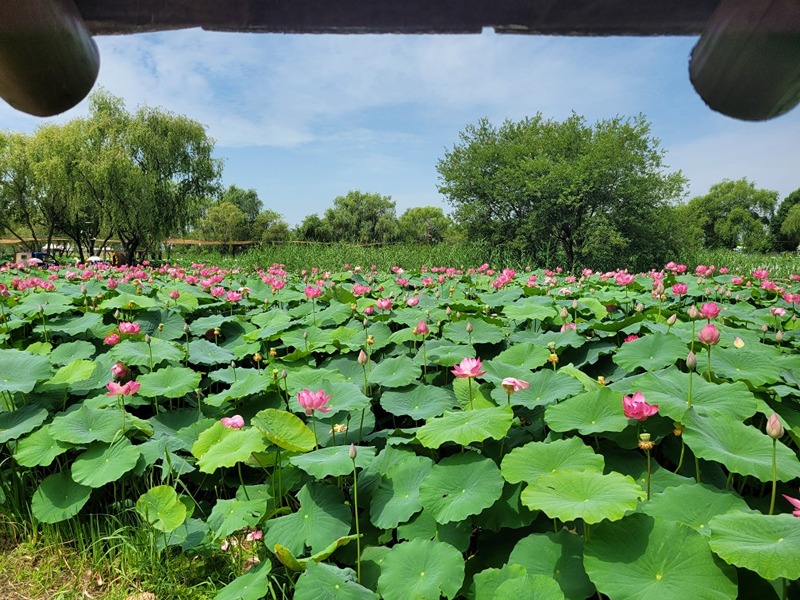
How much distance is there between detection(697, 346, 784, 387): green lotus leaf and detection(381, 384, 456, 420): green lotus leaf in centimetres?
86

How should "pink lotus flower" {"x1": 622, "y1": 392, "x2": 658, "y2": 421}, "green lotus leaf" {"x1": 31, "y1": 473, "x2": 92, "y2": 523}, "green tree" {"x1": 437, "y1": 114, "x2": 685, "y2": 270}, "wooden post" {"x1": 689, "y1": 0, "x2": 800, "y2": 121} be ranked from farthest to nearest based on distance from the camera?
"green tree" {"x1": 437, "y1": 114, "x2": 685, "y2": 270} → "green lotus leaf" {"x1": 31, "y1": 473, "x2": 92, "y2": 523} → "pink lotus flower" {"x1": 622, "y1": 392, "x2": 658, "y2": 421} → "wooden post" {"x1": 689, "y1": 0, "x2": 800, "y2": 121}

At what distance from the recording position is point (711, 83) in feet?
1.46

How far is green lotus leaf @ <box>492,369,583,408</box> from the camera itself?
1.44 meters

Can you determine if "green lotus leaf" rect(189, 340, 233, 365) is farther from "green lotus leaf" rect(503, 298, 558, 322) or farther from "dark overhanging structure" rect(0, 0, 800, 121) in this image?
"dark overhanging structure" rect(0, 0, 800, 121)

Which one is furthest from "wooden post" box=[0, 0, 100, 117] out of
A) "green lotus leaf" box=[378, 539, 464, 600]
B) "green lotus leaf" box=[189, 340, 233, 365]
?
"green lotus leaf" box=[189, 340, 233, 365]

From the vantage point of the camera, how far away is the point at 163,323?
9.44 ft

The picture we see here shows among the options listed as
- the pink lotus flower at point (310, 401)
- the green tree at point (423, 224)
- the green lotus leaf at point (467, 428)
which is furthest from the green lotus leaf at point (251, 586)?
the green tree at point (423, 224)

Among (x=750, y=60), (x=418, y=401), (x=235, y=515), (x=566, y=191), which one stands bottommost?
(x=235, y=515)

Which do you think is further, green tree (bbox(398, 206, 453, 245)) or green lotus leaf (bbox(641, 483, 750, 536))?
green tree (bbox(398, 206, 453, 245))

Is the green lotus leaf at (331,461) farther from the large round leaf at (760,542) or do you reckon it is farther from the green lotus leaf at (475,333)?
the green lotus leaf at (475,333)

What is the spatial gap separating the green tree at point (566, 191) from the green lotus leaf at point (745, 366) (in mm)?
12039

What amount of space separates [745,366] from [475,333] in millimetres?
985

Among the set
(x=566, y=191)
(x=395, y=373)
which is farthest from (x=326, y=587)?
(x=566, y=191)

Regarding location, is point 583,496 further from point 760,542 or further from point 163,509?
point 163,509
